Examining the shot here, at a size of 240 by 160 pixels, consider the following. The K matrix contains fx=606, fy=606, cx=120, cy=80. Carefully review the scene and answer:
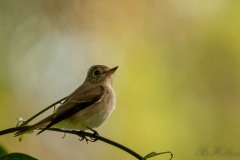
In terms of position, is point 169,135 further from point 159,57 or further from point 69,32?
point 69,32

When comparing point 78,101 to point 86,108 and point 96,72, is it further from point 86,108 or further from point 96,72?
point 96,72

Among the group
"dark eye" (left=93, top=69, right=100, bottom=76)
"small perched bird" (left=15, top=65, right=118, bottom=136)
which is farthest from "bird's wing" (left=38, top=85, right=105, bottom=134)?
"dark eye" (left=93, top=69, right=100, bottom=76)

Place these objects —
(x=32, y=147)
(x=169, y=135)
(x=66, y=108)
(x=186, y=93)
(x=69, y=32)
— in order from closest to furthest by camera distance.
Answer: (x=66, y=108) < (x=169, y=135) < (x=186, y=93) < (x=32, y=147) < (x=69, y=32)

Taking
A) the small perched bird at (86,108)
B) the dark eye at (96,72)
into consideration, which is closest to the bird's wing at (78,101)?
the small perched bird at (86,108)

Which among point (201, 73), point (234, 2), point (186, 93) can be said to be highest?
point (234, 2)

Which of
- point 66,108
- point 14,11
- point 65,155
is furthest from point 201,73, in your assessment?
point 66,108

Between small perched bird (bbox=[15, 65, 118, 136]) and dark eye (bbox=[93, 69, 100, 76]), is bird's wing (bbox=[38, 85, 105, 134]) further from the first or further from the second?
dark eye (bbox=[93, 69, 100, 76])
